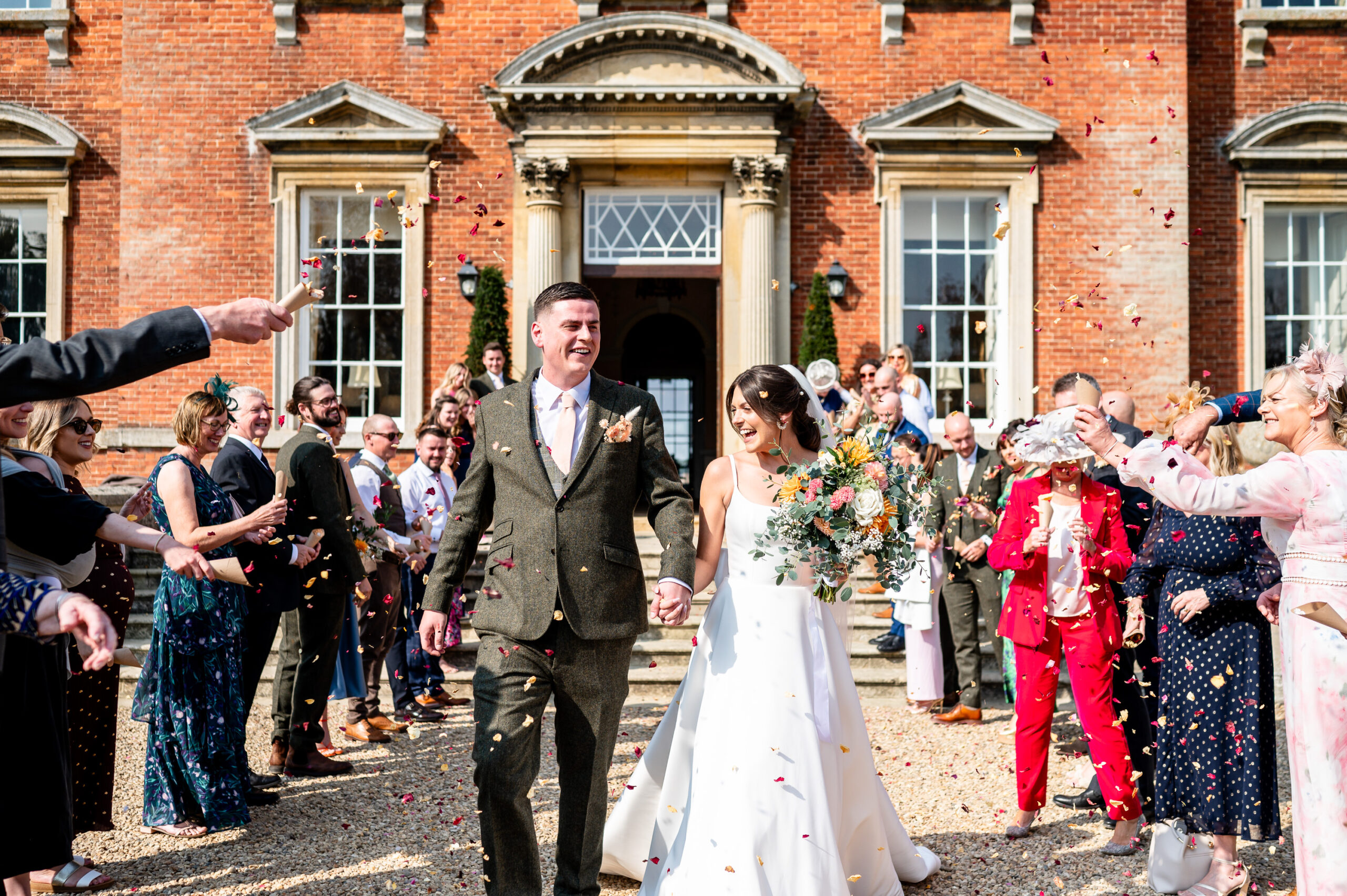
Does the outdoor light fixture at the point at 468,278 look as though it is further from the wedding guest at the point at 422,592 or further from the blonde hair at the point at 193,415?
the blonde hair at the point at 193,415

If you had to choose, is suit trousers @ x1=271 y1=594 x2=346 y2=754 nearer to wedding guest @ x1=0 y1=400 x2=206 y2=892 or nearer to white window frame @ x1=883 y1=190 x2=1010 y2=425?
wedding guest @ x1=0 y1=400 x2=206 y2=892

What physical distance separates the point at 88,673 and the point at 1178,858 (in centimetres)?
484

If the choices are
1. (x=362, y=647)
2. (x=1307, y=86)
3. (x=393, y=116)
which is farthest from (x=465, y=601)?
(x=1307, y=86)

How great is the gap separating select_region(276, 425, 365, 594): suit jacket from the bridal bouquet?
3.04 m

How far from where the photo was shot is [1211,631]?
4586 mm

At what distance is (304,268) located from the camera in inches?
473

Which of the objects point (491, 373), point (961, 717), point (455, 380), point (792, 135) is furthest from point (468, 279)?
point (961, 717)

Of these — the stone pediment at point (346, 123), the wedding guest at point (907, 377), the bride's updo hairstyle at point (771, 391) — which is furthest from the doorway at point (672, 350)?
the bride's updo hairstyle at point (771, 391)

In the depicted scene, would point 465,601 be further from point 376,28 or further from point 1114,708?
point 376,28

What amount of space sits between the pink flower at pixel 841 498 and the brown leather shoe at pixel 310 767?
380 cm

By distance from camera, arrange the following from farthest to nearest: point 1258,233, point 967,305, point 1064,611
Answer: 1. point 967,305
2. point 1258,233
3. point 1064,611

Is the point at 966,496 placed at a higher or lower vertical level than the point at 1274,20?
lower

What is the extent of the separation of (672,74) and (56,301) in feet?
24.6

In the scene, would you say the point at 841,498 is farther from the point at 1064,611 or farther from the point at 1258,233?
the point at 1258,233
